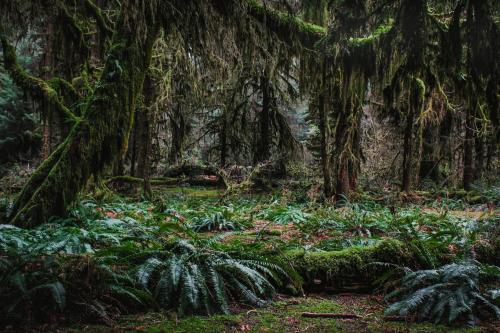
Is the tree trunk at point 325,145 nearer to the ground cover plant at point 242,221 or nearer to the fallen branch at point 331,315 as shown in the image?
the ground cover plant at point 242,221

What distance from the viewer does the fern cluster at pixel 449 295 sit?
10.7 ft

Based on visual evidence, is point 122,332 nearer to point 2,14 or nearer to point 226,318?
point 226,318

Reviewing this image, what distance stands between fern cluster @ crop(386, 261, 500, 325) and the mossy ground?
126mm

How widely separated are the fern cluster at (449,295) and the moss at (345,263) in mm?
481

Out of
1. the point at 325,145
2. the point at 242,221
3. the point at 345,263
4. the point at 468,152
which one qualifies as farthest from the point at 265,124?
Result: the point at 345,263

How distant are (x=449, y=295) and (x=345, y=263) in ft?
3.62

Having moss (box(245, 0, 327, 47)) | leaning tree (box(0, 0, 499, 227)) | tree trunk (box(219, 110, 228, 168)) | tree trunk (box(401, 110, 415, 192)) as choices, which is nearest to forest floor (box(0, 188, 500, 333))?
leaning tree (box(0, 0, 499, 227))

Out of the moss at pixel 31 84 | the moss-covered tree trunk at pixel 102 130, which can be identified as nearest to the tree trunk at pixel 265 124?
the moss at pixel 31 84

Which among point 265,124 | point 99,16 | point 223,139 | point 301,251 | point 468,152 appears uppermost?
point 99,16

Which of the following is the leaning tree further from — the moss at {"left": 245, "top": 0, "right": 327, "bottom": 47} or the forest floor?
the forest floor

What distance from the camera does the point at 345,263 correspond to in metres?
4.29

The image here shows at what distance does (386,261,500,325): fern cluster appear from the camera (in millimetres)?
3270

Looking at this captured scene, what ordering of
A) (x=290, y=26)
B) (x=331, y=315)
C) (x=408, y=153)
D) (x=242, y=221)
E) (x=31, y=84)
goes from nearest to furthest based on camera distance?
(x=331, y=315)
(x=31, y=84)
(x=242, y=221)
(x=290, y=26)
(x=408, y=153)

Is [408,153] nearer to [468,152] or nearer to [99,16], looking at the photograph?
[468,152]
